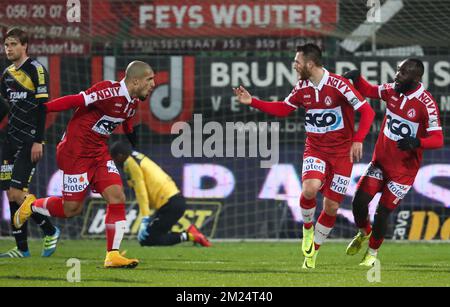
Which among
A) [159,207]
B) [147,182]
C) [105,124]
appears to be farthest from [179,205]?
[105,124]

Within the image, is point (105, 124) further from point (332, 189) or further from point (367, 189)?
point (367, 189)

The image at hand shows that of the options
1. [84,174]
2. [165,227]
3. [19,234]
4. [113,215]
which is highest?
[84,174]

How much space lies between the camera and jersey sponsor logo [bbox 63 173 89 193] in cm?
1059

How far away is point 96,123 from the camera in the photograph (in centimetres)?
1059

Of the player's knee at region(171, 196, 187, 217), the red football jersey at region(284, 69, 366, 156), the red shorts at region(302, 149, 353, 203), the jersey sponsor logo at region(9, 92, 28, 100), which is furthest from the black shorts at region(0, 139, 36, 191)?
the red shorts at region(302, 149, 353, 203)

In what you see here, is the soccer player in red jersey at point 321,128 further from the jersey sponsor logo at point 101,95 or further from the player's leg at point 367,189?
the jersey sponsor logo at point 101,95

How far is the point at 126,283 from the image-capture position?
29.6 ft

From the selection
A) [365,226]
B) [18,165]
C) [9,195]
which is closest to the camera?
[365,226]

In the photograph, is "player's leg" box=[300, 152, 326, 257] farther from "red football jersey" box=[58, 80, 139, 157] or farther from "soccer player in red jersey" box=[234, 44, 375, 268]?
"red football jersey" box=[58, 80, 139, 157]

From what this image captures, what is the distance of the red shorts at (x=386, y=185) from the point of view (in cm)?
1115

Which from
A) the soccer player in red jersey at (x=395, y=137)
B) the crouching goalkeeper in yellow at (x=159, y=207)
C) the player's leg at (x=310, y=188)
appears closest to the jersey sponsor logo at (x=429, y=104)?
the soccer player in red jersey at (x=395, y=137)

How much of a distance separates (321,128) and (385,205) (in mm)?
1095

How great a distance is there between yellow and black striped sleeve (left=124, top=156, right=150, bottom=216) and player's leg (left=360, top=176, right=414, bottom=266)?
3581 mm
